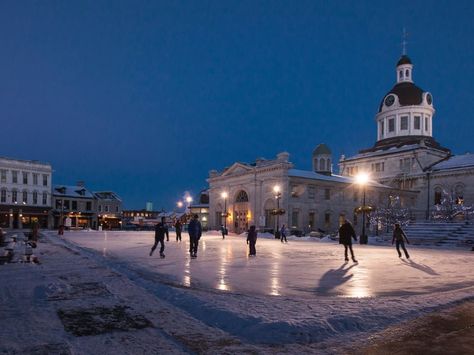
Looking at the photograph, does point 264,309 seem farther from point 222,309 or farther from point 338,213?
point 338,213

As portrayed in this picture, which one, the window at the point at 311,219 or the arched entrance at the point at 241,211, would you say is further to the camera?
the arched entrance at the point at 241,211

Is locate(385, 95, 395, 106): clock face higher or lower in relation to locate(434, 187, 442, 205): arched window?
higher

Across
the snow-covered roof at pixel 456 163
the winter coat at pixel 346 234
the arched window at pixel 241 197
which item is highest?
the snow-covered roof at pixel 456 163

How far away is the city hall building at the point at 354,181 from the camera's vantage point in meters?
46.9

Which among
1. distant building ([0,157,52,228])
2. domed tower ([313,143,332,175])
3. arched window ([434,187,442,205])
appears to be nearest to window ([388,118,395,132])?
arched window ([434,187,442,205])

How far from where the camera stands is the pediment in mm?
52666

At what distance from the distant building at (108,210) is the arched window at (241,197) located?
28004 millimetres

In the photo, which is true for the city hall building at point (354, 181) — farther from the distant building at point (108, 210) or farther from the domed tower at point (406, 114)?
the distant building at point (108, 210)

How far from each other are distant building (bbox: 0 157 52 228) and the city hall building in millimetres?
27571

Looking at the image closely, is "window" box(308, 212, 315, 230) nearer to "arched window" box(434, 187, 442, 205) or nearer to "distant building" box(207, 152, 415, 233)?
"distant building" box(207, 152, 415, 233)

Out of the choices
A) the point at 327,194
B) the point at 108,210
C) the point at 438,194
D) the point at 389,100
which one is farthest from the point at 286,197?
the point at 108,210

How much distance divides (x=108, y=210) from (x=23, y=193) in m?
16.0

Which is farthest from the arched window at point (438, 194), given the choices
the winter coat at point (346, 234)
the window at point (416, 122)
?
the winter coat at point (346, 234)

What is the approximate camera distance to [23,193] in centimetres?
6044
